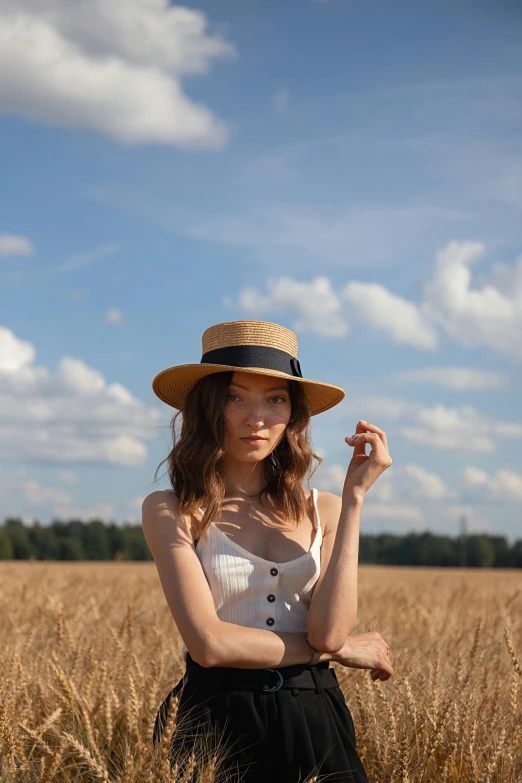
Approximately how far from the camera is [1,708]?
2.54m

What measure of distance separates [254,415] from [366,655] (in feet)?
2.80

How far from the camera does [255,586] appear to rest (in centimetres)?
259

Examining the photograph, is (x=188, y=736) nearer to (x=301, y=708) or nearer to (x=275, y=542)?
(x=301, y=708)

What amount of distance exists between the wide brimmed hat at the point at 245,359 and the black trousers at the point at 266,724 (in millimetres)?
954

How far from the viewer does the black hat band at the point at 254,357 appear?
282 centimetres

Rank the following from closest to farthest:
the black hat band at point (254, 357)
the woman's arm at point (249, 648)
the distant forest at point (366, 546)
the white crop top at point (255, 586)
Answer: the woman's arm at point (249, 648) < the white crop top at point (255, 586) < the black hat band at point (254, 357) < the distant forest at point (366, 546)

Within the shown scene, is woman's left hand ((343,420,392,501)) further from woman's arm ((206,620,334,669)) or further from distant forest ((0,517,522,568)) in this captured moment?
distant forest ((0,517,522,568))

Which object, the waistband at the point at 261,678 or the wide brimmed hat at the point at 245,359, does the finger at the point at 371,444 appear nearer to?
the wide brimmed hat at the point at 245,359

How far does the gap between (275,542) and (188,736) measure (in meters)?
0.63

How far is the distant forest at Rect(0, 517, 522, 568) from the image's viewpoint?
5578cm

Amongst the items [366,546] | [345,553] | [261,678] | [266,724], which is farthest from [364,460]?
[366,546]

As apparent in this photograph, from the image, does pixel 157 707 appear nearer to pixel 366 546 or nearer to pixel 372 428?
pixel 372 428

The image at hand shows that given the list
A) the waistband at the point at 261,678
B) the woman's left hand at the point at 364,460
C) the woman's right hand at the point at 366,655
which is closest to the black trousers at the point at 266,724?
the waistband at the point at 261,678

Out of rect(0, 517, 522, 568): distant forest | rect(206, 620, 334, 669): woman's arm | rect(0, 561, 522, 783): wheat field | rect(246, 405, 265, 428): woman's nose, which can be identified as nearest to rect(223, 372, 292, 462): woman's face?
rect(246, 405, 265, 428): woman's nose
